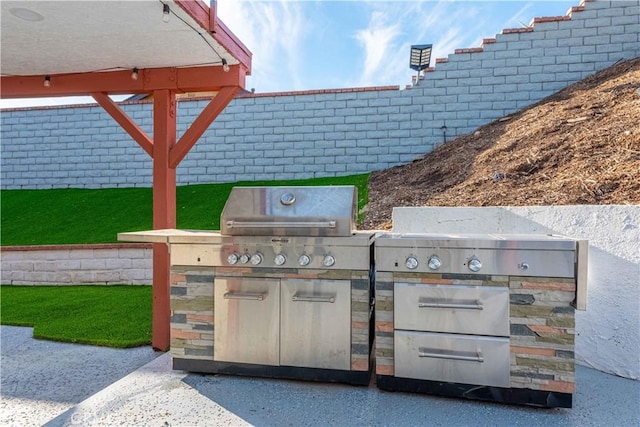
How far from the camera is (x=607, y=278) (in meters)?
2.52

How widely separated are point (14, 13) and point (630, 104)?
5783 millimetres

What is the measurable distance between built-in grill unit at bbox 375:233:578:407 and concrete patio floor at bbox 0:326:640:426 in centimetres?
10

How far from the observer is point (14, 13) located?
7.93ft

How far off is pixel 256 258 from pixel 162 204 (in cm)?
141

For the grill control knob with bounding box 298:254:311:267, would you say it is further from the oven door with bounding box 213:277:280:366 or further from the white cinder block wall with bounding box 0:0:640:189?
the white cinder block wall with bounding box 0:0:640:189

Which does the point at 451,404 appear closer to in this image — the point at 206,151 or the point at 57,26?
the point at 57,26

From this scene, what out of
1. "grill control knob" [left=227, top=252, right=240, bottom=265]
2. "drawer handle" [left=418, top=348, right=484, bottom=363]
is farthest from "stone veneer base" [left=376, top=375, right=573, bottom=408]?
"grill control knob" [left=227, top=252, right=240, bottom=265]

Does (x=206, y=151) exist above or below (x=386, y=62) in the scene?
below

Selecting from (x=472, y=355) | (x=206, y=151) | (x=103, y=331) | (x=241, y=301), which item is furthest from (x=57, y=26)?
(x=206, y=151)

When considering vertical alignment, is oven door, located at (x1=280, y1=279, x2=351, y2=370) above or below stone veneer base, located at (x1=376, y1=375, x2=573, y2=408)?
above

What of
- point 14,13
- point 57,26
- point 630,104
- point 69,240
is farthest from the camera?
point 69,240

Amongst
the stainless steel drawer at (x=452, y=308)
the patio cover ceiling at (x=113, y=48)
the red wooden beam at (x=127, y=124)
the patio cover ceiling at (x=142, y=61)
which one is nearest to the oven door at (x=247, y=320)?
the stainless steel drawer at (x=452, y=308)

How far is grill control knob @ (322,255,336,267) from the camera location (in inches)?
91.7

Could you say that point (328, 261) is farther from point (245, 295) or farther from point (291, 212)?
point (245, 295)
